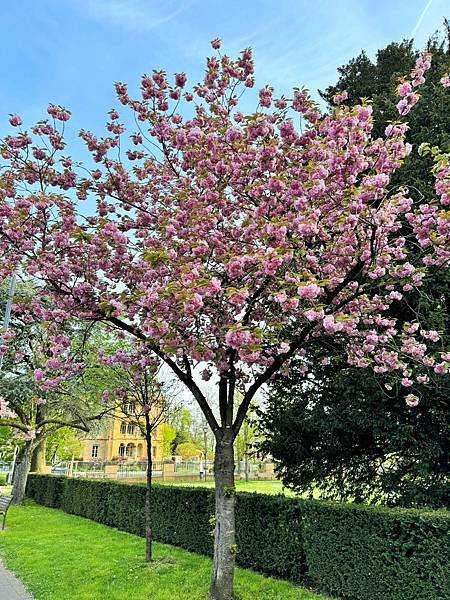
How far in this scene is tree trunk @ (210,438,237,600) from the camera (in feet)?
17.5

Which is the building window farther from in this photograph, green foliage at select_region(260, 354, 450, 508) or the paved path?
the paved path

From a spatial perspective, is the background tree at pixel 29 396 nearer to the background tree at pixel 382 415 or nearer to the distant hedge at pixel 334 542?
the distant hedge at pixel 334 542

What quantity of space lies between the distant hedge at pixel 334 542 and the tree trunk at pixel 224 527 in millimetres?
1125

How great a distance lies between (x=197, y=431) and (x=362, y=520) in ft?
136

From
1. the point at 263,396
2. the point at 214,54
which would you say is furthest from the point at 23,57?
the point at 263,396

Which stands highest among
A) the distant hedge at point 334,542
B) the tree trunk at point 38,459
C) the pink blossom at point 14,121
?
the pink blossom at point 14,121

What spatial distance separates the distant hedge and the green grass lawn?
0.86 ft

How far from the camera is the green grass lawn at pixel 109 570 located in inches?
223

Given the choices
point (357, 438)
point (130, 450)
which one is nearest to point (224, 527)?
point (357, 438)

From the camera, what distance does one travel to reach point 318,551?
5914mm

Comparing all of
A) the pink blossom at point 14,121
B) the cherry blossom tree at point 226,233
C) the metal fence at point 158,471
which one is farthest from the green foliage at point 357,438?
the metal fence at point 158,471

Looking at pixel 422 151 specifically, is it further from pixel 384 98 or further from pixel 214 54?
pixel 384 98

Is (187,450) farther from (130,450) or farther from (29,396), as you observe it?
(29,396)

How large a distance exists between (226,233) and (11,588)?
5.01 metres
